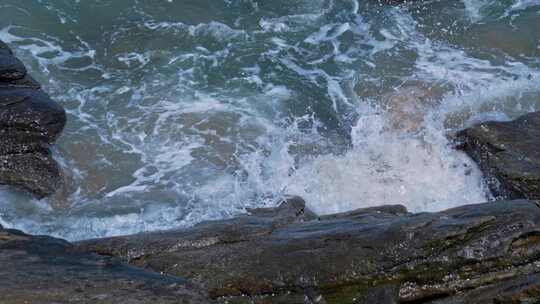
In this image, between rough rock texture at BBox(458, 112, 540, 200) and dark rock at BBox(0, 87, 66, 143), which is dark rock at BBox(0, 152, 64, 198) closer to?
dark rock at BBox(0, 87, 66, 143)

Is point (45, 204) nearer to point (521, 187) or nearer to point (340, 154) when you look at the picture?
point (340, 154)

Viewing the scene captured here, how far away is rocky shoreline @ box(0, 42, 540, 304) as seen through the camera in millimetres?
6023

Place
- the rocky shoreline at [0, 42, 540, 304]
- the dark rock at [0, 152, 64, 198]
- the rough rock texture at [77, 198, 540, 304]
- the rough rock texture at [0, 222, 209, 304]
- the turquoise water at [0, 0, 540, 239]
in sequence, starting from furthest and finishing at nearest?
the turquoise water at [0, 0, 540, 239] → the dark rock at [0, 152, 64, 198] → the rough rock texture at [77, 198, 540, 304] → the rocky shoreline at [0, 42, 540, 304] → the rough rock texture at [0, 222, 209, 304]

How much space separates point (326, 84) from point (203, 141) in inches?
108

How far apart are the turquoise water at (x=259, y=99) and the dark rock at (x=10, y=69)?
1134 mm

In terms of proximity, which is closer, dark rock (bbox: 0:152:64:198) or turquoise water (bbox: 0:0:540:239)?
dark rock (bbox: 0:152:64:198)

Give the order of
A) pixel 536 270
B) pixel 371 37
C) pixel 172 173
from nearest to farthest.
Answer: pixel 536 270, pixel 172 173, pixel 371 37

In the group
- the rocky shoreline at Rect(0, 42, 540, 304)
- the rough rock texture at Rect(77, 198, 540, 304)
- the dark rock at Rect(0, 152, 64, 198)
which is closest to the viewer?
the rocky shoreline at Rect(0, 42, 540, 304)

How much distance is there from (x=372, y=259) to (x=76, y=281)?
2543mm

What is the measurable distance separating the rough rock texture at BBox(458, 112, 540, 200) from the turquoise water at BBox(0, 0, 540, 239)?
31 centimetres

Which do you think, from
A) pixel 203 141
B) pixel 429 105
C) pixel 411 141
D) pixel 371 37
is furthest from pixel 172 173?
pixel 371 37

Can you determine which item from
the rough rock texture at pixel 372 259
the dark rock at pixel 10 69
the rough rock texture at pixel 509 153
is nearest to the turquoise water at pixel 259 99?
the rough rock texture at pixel 509 153

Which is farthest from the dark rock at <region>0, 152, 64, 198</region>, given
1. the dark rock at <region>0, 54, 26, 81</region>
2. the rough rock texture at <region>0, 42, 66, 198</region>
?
the dark rock at <region>0, 54, 26, 81</region>

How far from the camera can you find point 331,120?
11734 millimetres
